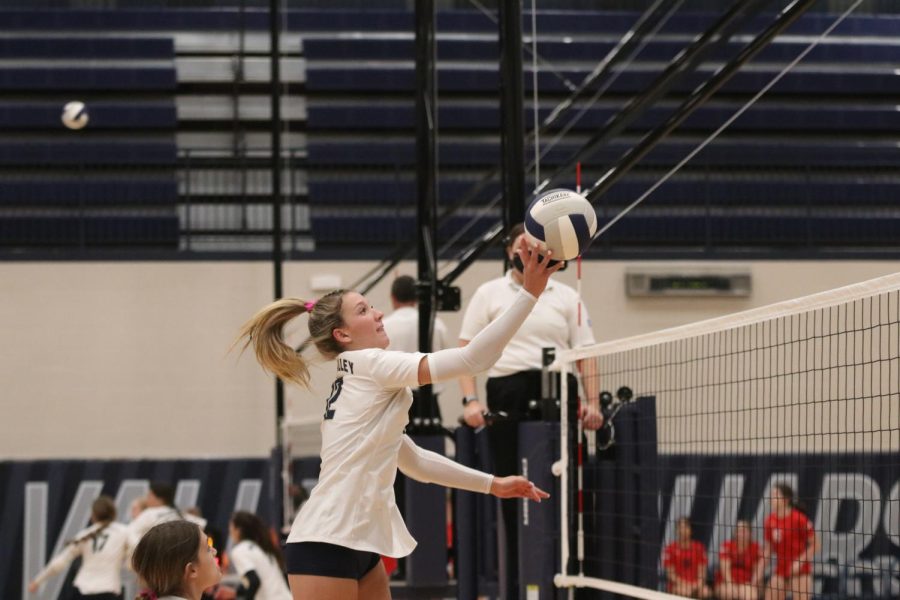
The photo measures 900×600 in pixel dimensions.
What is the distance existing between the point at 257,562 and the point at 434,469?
15.6 feet

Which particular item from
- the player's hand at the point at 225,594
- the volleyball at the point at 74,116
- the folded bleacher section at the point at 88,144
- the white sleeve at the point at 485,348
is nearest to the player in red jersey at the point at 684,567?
the white sleeve at the point at 485,348

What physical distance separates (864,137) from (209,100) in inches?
315

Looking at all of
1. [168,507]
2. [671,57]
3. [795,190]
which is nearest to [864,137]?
[795,190]

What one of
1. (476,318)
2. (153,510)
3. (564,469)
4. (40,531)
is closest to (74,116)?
(40,531)

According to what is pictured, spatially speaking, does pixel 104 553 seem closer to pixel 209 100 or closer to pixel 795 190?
pixel 209 100

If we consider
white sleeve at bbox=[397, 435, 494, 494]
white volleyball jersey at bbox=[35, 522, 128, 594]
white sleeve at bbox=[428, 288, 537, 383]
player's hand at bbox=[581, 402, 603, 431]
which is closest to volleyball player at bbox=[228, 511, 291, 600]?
white volleyball jersey at bbox=[35, 522, 128, 594]

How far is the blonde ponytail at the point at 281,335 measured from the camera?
3875 mm

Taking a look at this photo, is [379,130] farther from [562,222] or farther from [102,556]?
[562,222]

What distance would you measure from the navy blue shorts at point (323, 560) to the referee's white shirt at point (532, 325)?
99.4 inches

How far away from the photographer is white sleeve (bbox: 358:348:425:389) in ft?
11.7

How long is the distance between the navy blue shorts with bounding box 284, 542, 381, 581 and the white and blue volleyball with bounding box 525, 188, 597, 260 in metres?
1.14

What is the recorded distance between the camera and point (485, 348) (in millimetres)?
3416

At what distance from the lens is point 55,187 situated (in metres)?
13.8

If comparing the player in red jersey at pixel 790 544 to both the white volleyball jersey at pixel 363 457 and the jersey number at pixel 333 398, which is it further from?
the jersey number at pixel 333 398
